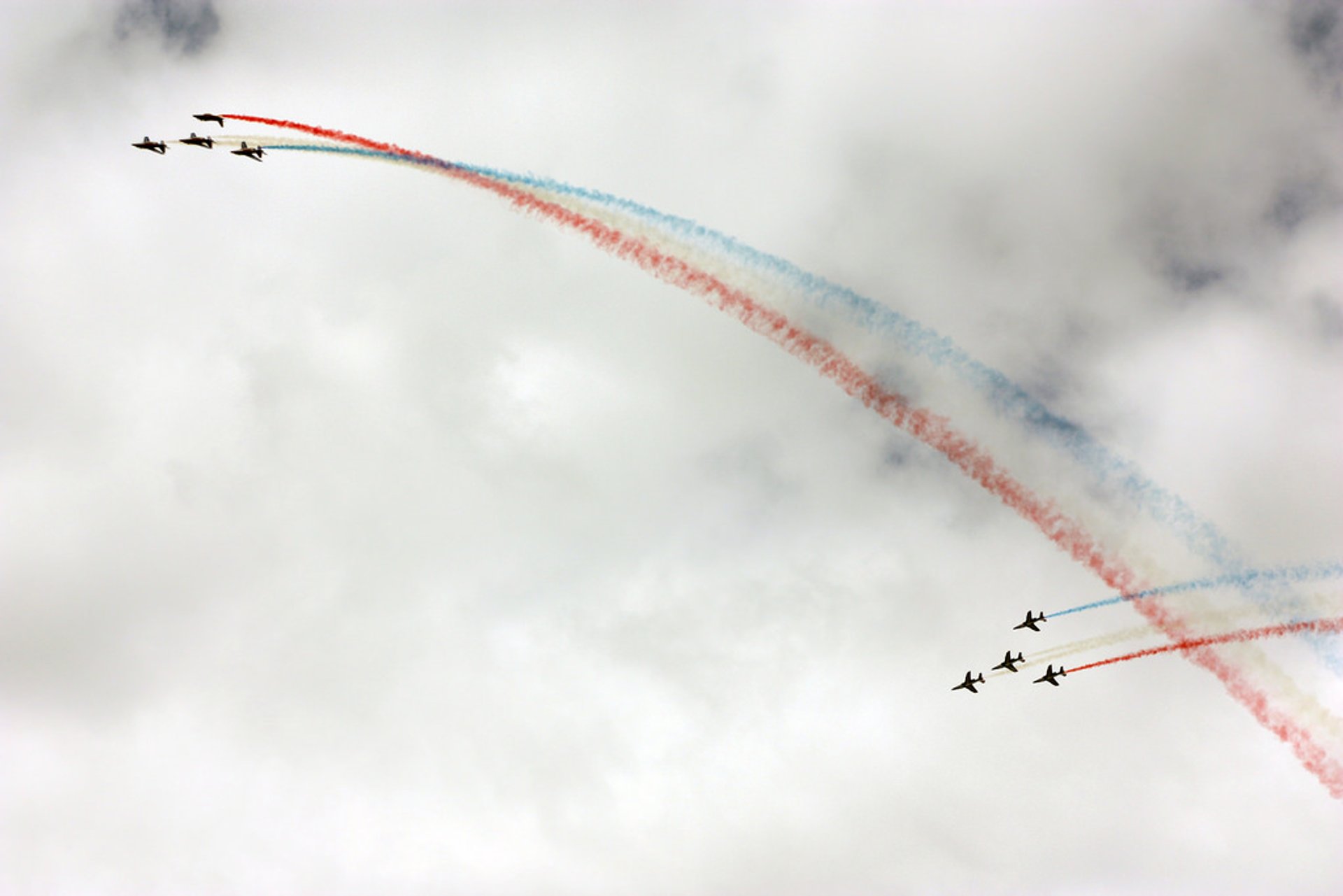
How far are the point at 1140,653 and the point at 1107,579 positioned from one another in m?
5.99

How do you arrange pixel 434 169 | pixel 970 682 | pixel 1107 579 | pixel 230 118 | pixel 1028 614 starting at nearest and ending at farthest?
1. pixel 434 169
2. pixel 230 118
3. pixel 1107 579
4. pixel 1028 614
5. pixel 970 682

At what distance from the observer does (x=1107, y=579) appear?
90.3m

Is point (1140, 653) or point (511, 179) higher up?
point (511, 179)

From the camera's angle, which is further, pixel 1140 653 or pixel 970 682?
pixel 970 682

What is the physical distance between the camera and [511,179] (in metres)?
81.6

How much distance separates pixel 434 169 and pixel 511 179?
5.45 m

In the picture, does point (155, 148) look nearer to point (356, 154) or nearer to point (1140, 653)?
point (356, 154)

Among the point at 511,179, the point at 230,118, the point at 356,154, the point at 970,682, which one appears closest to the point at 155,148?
Answer: the point at 230,118

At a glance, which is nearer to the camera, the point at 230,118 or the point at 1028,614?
the point at 230,118

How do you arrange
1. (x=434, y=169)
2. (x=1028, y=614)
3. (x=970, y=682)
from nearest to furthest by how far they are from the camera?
(x=434, y=169) → (x=1028, y=614) → (x=970, y=682)

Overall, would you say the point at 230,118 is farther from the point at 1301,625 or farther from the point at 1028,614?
the point at 1301,625

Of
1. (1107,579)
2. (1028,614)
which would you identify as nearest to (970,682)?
(1028,614)

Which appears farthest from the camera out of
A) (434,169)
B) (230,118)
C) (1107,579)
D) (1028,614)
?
(1028,614)

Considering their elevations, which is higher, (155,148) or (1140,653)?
(155,148)
